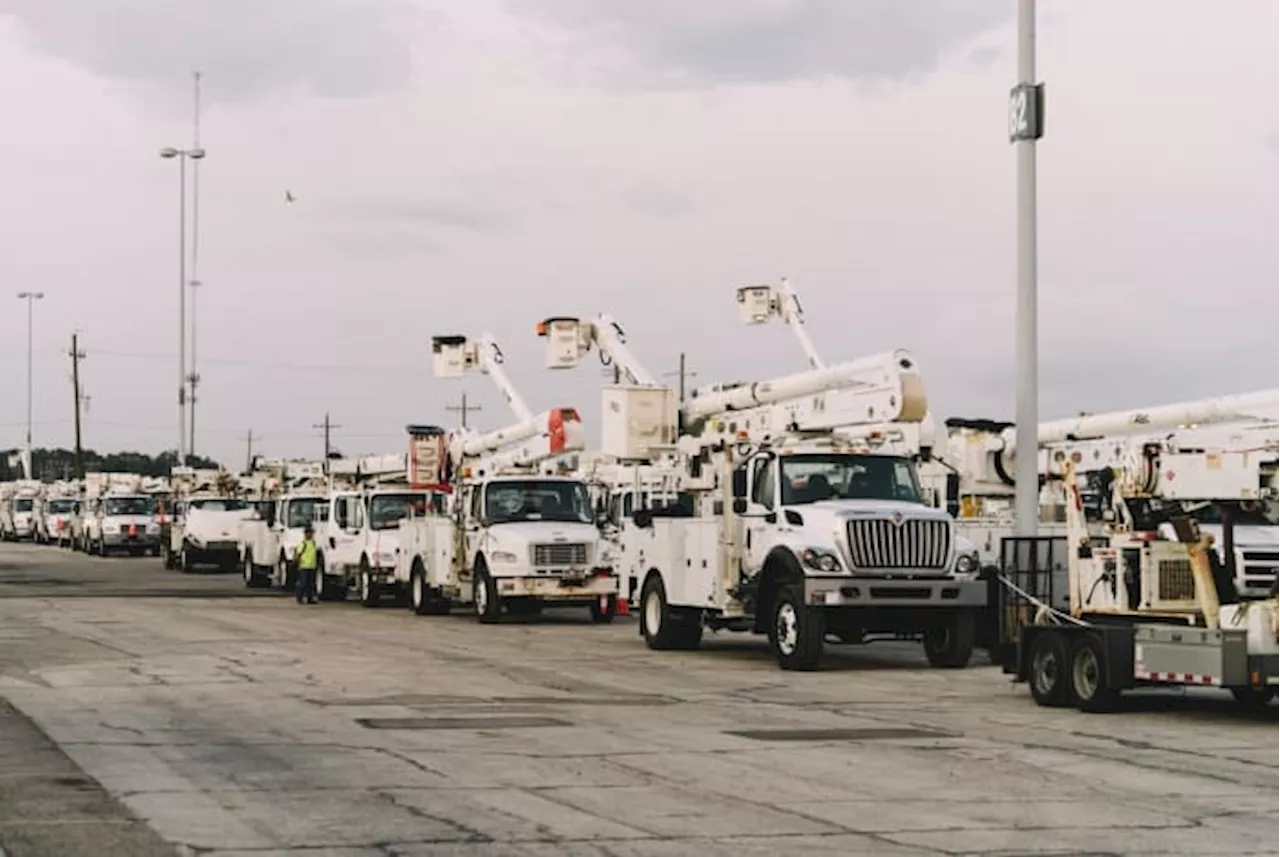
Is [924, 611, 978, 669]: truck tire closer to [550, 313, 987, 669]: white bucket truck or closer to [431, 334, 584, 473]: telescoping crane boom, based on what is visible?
[550, 313, 987, 669]: white bucket truck

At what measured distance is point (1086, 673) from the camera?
1777 cm

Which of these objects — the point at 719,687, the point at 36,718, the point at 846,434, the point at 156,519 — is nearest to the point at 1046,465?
the point at 846,434

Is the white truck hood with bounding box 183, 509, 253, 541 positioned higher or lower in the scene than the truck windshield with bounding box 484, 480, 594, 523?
lower

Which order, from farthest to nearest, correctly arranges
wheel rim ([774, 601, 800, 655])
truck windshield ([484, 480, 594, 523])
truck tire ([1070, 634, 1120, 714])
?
truck windshield ([484, 480, 594, 523])
wheel rim ([774, 601, 800, 655])
truck tire ([1070, 634, 1120, 714])

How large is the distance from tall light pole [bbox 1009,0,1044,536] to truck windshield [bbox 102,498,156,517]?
51.8 metres

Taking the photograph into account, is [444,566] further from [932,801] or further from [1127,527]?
[932,801]

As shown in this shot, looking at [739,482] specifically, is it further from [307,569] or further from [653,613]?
[307,569]

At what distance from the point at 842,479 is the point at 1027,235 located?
14.0 ft

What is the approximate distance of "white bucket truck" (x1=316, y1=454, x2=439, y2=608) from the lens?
38406 mm

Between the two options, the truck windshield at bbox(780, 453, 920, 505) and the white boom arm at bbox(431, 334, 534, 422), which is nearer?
the truck windshield at bbox(780, 453, 920, 505)

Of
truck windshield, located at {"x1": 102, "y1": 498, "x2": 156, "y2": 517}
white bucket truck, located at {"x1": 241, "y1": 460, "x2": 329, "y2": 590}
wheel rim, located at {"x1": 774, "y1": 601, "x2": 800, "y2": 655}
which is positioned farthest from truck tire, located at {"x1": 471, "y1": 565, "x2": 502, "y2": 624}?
truck windshield, located at {"x1": 102, "y1": 498, "x2": 156, "y2": 517}

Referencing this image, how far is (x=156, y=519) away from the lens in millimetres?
72438

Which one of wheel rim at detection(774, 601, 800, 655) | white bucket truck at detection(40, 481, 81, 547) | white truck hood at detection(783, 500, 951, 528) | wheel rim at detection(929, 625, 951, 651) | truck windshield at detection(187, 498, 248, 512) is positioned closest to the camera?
wheel rim at detection(774, 601, 800, 655)

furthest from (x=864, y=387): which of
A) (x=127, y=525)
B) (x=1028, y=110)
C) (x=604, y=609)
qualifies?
(x=127, y=525)
